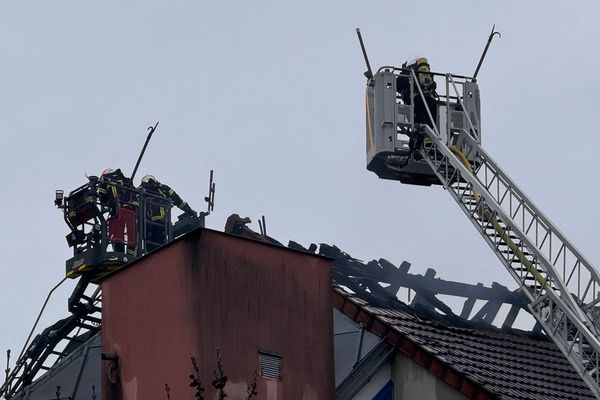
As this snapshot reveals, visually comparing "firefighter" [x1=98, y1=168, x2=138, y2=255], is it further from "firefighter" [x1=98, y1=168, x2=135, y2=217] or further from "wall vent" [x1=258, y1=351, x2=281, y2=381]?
"wall vent" [x1=258, y1=351, x2=281, y2=381]

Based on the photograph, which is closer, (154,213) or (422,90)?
(422,90)

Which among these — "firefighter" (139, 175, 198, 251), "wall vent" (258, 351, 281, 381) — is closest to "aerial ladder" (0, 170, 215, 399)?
"firefighter" (139, 175, 198, 251)

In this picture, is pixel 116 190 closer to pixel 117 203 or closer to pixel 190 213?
pixel 117 203

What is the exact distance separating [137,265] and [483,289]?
941cm

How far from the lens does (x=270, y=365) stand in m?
21.7

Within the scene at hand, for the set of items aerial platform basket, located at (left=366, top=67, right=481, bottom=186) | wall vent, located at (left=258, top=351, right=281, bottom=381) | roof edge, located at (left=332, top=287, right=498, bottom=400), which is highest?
aerial platform basket, located at (left=366, top=67, right=481, bottom=186)

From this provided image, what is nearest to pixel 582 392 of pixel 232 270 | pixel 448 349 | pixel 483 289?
pixel 448 349

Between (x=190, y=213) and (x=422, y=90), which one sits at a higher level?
(x=190, y=213)

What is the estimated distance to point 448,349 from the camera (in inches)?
990

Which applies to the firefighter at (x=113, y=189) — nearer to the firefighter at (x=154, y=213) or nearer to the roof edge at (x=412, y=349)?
the firefighter at (x=154, y=213)

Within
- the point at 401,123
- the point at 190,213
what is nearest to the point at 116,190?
the point at 190,213

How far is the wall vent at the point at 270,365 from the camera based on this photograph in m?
21.6

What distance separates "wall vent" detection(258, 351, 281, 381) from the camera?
70.9 feet

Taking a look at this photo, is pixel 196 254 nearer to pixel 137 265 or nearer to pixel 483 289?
pixel 137 265
